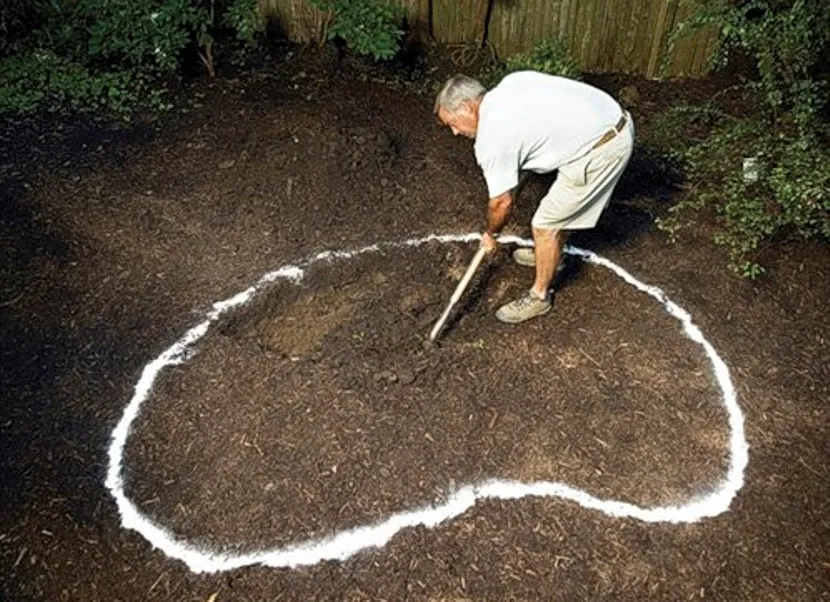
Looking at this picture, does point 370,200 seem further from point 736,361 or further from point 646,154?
point 736,361

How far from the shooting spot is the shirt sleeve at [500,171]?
151 inches

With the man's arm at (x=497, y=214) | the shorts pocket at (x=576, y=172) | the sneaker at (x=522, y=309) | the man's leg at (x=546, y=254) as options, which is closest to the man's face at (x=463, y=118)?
the man's arm at (x=497, y=214)

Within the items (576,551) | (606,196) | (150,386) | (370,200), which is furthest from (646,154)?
(150,386)

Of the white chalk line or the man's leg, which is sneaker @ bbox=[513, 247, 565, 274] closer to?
the man's leg

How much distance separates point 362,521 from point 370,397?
752mm

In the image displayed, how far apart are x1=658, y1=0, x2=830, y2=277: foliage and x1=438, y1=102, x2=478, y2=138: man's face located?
1867 millimetres

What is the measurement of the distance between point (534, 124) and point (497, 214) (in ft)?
1.71

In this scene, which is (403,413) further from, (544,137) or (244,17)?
(244,17)

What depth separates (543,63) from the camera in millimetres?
6227

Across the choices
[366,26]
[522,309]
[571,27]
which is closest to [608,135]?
[522,309]

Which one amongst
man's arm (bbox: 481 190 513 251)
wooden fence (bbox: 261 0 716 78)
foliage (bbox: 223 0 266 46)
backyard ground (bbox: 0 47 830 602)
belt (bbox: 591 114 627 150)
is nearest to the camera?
backyard ground (bbox: 0 47 830 602)

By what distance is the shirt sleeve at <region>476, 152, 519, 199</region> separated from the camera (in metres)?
3.85

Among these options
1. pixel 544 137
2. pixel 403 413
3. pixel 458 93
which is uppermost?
pixel 458 93

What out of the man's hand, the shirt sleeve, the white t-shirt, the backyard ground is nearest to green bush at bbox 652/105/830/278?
the backyard ground
